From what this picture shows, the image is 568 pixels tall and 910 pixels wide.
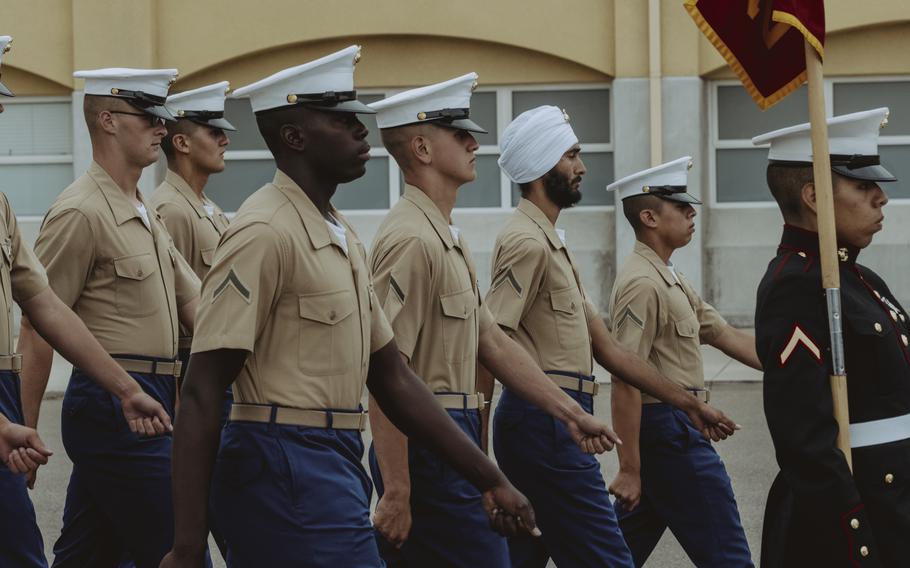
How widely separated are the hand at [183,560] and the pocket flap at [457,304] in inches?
64.1

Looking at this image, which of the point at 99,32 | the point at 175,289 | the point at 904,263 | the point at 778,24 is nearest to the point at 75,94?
the point at 99,32

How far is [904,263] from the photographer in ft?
61.2

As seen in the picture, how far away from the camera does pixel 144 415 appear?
205 inches

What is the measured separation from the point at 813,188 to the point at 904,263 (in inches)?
583

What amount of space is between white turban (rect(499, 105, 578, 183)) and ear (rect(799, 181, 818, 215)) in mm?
1938

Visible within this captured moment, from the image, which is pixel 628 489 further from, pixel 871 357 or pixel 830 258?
pixel 830 258

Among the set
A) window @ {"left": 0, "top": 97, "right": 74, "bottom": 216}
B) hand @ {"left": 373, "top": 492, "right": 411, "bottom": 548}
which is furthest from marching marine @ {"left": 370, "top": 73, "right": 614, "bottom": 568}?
window @ {"left": 0, "top": 97, "right": 74, "bottom": 216}

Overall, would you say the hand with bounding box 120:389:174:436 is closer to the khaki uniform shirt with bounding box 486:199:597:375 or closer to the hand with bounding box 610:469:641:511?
the khaki uniform shirt with bounding box 486:199:597:375

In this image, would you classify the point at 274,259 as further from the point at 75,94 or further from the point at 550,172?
the point at 75,94

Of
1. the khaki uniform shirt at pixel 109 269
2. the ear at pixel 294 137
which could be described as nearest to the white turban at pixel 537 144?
the khaki uniform shirt at pixel 109 269

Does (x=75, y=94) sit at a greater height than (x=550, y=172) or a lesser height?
greater

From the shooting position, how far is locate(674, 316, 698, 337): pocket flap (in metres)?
6.49

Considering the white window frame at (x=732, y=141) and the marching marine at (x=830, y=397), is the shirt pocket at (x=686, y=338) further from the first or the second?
the white window frame at (x=732, y=141)

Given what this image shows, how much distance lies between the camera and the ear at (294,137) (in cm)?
409
